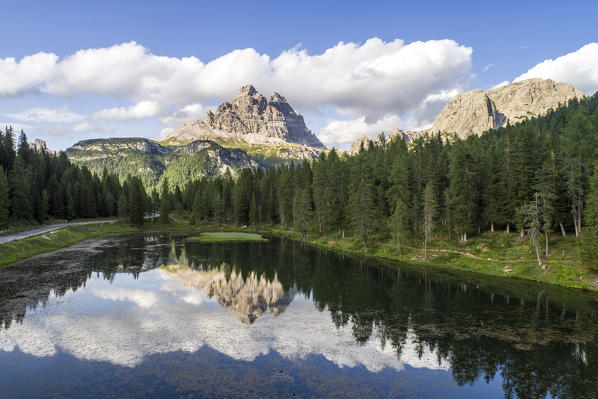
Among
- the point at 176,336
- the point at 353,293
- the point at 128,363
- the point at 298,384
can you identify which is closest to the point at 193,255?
the point at 353,293

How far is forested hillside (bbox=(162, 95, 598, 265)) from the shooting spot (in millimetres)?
65000

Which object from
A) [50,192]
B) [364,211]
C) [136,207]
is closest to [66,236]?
[136,207]

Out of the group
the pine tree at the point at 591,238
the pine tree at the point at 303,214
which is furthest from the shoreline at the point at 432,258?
the pine tree at the point at 303,214

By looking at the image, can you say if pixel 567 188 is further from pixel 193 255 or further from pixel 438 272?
pixel 193 255

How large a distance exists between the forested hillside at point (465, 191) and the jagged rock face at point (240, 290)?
1523 inches

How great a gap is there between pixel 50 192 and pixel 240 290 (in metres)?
130

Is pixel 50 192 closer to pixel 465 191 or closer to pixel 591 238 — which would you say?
pixel 465 191

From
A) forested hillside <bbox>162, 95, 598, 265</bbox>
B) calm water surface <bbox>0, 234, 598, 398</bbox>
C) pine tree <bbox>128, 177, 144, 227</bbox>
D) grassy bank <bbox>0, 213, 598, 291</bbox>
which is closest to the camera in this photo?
calm water surface <bbox>0, 234, 598, 398</bbox>

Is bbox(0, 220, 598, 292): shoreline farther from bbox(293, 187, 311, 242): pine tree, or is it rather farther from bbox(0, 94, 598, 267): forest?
bbox(293, 187, 311, 242): pine tree

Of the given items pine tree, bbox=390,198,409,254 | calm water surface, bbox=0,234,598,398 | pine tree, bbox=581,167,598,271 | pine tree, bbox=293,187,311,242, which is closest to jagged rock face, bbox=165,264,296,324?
calm water surface, bbox=0,234,598,398

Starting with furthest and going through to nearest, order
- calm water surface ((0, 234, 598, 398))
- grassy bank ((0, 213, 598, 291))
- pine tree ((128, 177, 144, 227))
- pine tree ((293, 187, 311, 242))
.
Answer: pine tree ((128, 177, 144, 227)), pine tree ((293, 187, 311, 242)), grassy bank ((0, 213, 598, 291)), calm water surface ((0, 234, 598, 398))

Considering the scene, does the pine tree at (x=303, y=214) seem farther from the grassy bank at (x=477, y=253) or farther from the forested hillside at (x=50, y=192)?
the forested hillside at (x=50, y=192)

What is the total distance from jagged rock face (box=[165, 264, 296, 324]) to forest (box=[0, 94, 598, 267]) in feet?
128

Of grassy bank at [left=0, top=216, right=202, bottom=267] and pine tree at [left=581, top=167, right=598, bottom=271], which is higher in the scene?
pine tree at [left=581, top=167, right=598, bottom=271]
